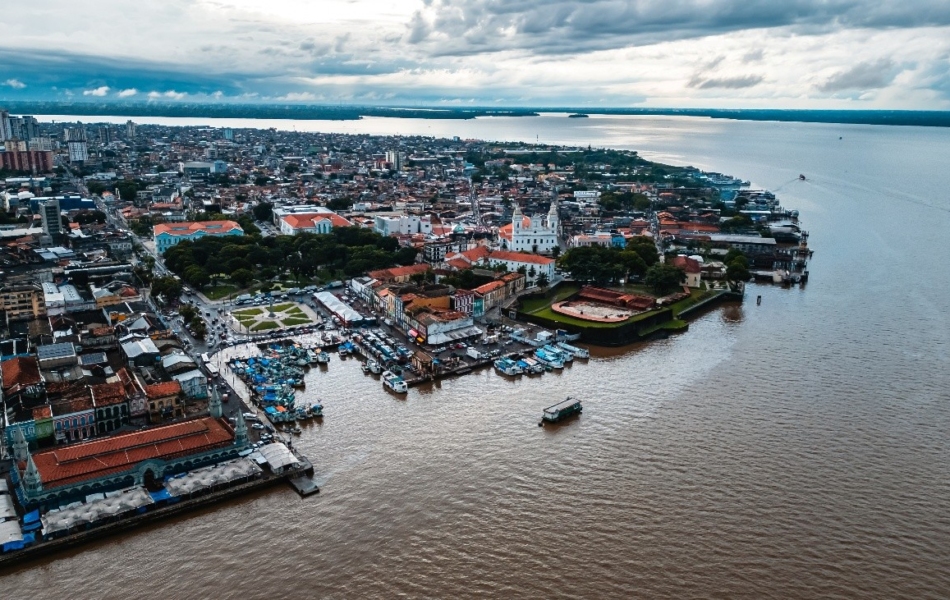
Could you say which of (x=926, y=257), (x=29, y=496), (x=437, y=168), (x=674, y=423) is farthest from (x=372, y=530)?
(x=437, y=168)

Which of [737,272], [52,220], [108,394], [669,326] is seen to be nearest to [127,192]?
[52,220]

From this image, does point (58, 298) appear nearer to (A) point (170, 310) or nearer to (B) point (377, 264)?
(A) point (170, 310)

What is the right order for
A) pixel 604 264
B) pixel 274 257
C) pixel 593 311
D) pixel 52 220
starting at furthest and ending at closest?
1. pixel 52 220
2. pixel 274 257
3. pixel 604 264
4. pixel 593 311

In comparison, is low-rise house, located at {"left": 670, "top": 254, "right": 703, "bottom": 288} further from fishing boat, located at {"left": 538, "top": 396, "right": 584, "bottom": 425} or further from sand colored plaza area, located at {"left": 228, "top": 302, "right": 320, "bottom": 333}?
sand colored plaza area, located at {"left": 228, "top": 302, "right": 320, "bottom": 333}

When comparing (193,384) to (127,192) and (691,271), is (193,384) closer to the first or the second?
(691,271)

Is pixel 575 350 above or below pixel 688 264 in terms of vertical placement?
below

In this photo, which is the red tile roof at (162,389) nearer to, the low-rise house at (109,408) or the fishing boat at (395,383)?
the low-rise house at (109,408)
